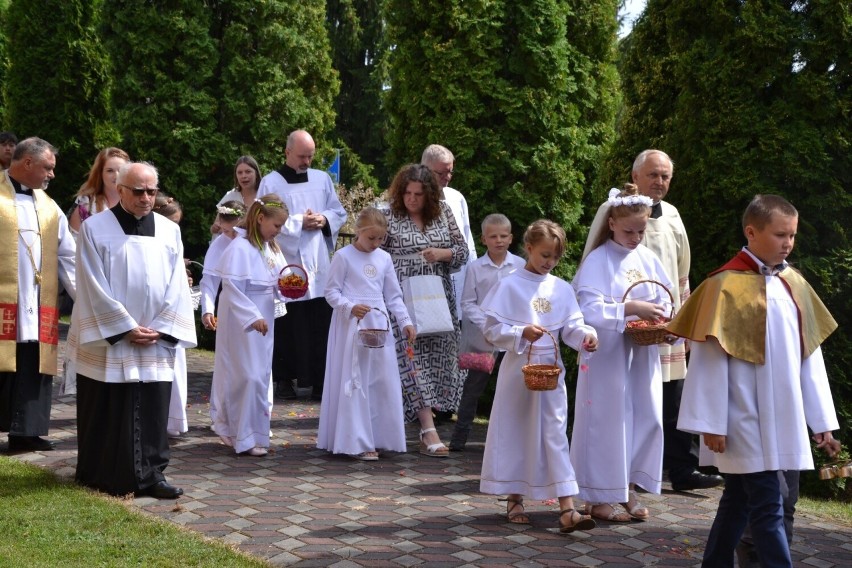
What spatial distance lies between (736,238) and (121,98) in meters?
9.51

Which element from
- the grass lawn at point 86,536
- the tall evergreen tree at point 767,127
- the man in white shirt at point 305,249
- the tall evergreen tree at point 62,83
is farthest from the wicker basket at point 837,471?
the tall evergreen tree at point 62,83

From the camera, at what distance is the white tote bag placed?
908 centimetres

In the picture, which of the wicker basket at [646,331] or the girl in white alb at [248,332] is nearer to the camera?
the wicker basket at [646,331]

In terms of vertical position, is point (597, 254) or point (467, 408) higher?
point (597, 254)

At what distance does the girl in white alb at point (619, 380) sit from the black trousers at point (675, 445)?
2.81 ft

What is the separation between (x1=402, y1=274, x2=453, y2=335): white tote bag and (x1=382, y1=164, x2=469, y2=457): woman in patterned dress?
16 centimetres

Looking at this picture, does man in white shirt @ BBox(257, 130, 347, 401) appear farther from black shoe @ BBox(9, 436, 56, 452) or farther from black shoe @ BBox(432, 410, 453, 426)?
black shoe @ BBox(9, 436, 56, 452)

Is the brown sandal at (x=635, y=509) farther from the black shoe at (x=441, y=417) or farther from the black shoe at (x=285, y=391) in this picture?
the black shoe at (x=285, y=391)

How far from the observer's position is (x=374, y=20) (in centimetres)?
3453

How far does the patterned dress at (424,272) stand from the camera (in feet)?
30.5

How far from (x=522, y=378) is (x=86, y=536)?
2599 mm

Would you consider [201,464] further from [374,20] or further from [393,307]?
[374,20]

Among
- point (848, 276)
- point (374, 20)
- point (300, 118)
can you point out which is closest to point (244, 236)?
point (848, 276)

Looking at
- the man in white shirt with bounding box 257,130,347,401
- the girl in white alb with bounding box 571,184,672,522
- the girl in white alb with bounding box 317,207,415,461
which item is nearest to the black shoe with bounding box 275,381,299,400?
the man in white shirt with bounding box 257,130,347,401
